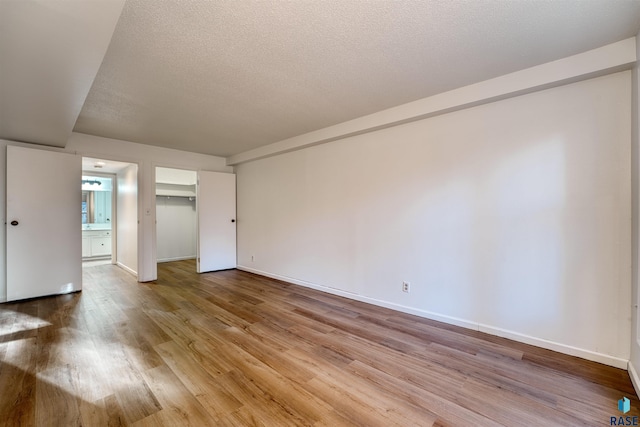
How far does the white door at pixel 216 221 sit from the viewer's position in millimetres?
5219

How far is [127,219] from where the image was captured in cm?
533

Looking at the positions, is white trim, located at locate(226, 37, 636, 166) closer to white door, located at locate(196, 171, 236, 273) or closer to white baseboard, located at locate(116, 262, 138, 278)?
white door, located at locate(196, 171, 236, 273)

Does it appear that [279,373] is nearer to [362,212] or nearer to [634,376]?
[362,212]

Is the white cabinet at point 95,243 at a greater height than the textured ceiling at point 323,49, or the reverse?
the textured ceiling at point 323,49

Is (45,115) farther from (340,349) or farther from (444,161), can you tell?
(444,161)

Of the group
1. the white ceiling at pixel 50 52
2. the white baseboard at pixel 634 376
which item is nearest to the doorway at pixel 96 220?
the white ceiling at pixel 50 52

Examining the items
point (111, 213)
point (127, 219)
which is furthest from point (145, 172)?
point (111, 213)

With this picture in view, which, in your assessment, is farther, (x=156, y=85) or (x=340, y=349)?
(x=156, y=85)

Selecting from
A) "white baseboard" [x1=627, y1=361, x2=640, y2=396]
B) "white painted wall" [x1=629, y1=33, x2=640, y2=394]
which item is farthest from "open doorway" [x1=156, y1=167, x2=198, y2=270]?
"white baseboard" [x1=627, y1=361, x2=640, y2=396]

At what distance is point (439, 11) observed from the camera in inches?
63.6

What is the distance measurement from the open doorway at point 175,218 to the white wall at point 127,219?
815 millimetres

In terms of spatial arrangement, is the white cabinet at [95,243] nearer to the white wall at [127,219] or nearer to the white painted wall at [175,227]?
the white wall at [127,219]

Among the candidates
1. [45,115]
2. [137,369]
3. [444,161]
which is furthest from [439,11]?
[45,115]

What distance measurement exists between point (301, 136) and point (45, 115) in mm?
2893
